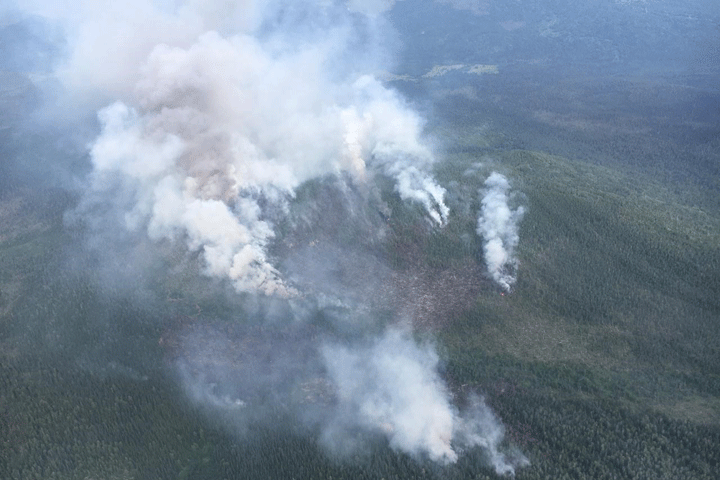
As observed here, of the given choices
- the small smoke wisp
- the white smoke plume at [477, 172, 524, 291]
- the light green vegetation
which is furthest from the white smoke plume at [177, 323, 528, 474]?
the white smoke plume at [477, 172, 524, 291]

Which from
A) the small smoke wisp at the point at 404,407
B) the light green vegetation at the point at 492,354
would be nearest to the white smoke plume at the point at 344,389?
the small smoke wisp at the point at 404,407

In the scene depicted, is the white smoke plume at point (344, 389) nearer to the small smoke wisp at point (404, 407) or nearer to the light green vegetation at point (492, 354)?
the small smoke wisp at point (404, 407)

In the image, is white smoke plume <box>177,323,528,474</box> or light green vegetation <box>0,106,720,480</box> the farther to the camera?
white smoke plume <box>177,323,528,474</box>

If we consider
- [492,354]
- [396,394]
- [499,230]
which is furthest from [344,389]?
[499,230]

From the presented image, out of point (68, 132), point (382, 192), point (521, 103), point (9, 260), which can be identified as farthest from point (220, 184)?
point (521, 103)

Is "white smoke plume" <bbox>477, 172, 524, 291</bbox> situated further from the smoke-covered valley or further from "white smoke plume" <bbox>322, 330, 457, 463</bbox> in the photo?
"white smoke plume" <bbox>322, 330, 457, 463</bbox>

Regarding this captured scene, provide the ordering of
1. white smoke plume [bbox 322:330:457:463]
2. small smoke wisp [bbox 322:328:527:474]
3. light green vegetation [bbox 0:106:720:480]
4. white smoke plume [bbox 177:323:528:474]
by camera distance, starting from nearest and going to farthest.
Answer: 1. light green vegetation [bbox 0:106:720:480]
2. small smoke wisp [bbox 322:328:527:474]
3. white smoke plume [bbox 322:330:457:463]
4. white smoke plume [bbox 177:323:528:474]

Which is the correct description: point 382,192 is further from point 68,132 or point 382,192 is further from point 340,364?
point 68,132

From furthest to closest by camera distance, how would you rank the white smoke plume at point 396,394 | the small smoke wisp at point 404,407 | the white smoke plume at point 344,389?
1. the white smoke plume at point 344,389
2. the white smoke plume at point 396,394
3. the small smoke wisp at point 404,407

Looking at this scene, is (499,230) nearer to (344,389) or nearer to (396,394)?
(396,394)

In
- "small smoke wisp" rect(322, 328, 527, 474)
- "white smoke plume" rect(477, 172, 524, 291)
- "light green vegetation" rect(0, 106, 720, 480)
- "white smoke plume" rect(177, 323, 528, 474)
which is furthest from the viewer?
"white smoke plume" rect(477, 172, 524, 291)
